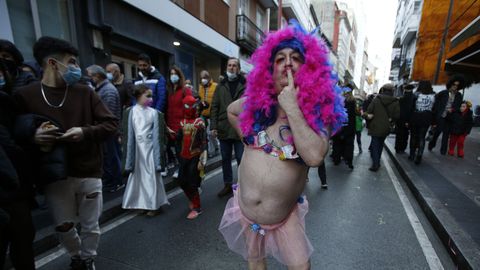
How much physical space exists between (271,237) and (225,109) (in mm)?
2690

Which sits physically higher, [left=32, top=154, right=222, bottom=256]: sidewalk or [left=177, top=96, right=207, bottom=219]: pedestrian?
[left=177, top=96, right=207, bottom=219]: pedestrian

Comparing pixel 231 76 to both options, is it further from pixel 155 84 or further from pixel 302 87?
pixel 302 87

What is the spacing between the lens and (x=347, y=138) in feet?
18.7

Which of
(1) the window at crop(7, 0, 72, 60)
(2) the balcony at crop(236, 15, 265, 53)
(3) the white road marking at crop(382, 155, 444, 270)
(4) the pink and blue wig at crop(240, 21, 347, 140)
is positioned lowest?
(3) the white road marking at crop(382, 155, 444, 270)

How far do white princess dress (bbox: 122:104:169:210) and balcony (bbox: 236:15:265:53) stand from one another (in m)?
10.6

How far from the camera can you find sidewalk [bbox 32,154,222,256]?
8.27 feet

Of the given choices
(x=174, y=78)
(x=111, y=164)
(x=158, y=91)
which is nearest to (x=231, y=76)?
(x=174, y=78)

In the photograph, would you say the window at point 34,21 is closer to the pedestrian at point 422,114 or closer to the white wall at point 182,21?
the white wall at point 182,21

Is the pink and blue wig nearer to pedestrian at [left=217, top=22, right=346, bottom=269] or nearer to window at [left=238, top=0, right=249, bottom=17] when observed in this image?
pedestrian at [left=217, top=22, right=346, bottom=269]

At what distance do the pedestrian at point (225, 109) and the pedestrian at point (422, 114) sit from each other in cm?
445

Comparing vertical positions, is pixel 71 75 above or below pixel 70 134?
above

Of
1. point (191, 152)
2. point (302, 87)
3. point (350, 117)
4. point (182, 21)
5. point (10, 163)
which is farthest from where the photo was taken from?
point (182, 21)

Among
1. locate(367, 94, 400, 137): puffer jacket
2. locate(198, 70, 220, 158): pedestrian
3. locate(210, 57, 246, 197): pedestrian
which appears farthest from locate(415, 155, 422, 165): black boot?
locate(198, 70, 220, 158): pedestrian

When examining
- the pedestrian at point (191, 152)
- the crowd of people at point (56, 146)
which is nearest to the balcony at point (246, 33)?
the pedestrian at point (191, 152)
